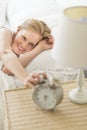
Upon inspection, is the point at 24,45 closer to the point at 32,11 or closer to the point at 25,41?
the point at 25,41

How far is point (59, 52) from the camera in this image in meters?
1.09

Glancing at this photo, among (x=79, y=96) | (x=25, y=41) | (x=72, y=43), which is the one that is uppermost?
(x=72, y=43)

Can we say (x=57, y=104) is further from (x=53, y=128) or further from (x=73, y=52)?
(x=73, y=52)

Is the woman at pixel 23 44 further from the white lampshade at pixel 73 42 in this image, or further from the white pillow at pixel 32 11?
the white lampshade at pixel 73 42

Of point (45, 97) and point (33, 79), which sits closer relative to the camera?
point (45, 97)

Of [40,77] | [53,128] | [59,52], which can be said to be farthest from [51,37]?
[53,128]

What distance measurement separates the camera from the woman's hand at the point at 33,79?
4.17 ft

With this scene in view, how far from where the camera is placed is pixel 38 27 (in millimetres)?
1518

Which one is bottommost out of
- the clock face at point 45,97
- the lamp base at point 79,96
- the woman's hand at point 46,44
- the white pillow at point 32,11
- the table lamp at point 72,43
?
the lamp base at point 79,96

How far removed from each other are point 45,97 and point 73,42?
0.83 ft

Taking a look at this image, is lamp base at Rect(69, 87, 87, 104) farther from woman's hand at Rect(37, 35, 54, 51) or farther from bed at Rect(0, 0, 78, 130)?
woman's hand at Rect(37, 35, 54, 51)

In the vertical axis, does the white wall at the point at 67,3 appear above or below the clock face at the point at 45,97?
above

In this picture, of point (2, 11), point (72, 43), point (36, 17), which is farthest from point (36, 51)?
point (2, 11)

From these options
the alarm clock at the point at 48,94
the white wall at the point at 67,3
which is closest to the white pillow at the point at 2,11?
the white wall at the point at 67,3
